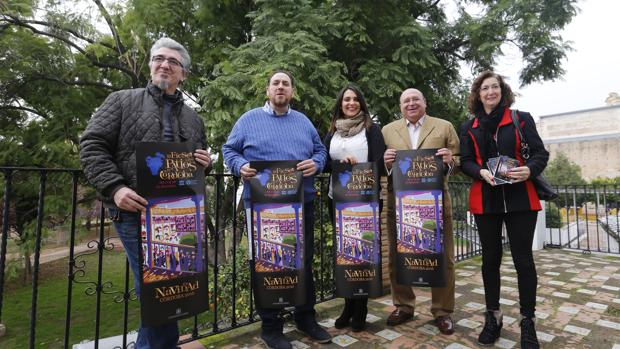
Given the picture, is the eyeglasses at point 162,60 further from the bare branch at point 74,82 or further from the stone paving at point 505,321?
the bare branch at point 74,82

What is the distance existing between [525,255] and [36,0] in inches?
404

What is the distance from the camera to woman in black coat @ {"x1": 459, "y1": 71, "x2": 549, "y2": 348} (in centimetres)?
227

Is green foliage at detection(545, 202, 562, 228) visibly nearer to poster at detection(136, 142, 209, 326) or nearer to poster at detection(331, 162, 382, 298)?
poster at detection(331, 162, 382, 298)

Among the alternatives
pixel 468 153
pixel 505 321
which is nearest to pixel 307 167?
pixel 468 153

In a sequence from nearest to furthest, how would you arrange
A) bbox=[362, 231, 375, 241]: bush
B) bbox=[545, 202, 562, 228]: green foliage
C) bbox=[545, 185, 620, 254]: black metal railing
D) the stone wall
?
bbox=[362, 231, 375, 241]: bush < bbox=[545, 185, 620, 254]: black metal railing < bbox=[545, 202, 562, 228]: green foliage < the stone wall

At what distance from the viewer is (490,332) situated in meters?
2.44

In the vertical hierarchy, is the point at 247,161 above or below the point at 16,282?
above

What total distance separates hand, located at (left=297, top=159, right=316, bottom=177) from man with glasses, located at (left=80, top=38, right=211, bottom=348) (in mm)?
610

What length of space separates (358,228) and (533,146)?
1336 mm

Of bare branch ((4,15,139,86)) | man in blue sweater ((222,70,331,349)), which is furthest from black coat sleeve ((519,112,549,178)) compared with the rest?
bare branch ((4,15,139,86))

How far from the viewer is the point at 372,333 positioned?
2.62 m

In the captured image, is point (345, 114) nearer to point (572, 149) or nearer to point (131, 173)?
point (131, 173)

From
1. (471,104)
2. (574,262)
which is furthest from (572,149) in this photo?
(471,104)

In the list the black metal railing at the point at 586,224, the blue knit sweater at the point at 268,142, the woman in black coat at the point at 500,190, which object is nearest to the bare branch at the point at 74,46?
the blue knit sweater at the point at 268,142
